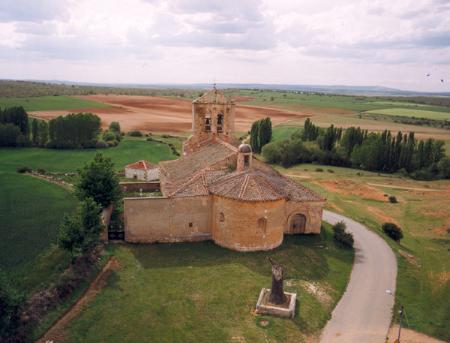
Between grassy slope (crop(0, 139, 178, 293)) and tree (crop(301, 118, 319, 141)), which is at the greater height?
tree (crop(301, 118, 319, 141))

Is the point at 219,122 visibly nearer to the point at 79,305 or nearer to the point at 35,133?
the point at 79,305

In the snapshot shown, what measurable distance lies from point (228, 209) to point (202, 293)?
719 cm

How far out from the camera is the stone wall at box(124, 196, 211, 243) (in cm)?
2970

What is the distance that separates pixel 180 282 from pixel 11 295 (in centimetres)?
977

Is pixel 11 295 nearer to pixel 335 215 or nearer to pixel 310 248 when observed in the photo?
pixel 310 248

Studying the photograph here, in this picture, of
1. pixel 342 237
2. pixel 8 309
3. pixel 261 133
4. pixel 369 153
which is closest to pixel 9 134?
pixel 261 133

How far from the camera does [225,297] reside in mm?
23156

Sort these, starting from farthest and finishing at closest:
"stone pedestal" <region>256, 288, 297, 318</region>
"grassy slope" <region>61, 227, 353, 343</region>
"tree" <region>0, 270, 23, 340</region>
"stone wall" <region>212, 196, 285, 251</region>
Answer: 1. "stone wall" <region>212, 196, 285, 251</region>
2. "stone pedestal" <region>256, 288, 297, 318</region>
3. "grassy slope" <region>61, 227, 353, 343</region>
4. "tree" <region>0, 270, 23, 340</region>

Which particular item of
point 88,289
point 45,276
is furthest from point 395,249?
point 45,276

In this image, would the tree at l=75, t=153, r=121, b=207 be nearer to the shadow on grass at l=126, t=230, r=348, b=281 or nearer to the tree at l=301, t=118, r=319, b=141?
the shadow on grass at l=126, t=230, r=348, b=281

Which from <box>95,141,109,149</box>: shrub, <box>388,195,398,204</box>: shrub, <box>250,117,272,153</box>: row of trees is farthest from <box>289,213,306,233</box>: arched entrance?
<box>250,117,272,153</box>: row of trees

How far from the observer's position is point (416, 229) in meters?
42.1

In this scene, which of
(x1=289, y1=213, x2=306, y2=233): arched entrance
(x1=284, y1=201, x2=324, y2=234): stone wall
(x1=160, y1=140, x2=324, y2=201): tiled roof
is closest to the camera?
(x1=160, y1=140, x2=324, y2=201): tiled roof

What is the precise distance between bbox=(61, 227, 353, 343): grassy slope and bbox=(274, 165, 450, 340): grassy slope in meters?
4.52
